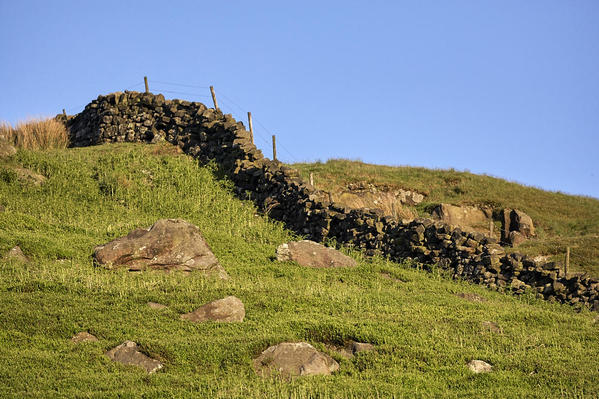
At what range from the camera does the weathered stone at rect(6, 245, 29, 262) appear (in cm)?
→ 2009

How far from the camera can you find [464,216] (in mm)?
39562

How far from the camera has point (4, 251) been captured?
66.7ft


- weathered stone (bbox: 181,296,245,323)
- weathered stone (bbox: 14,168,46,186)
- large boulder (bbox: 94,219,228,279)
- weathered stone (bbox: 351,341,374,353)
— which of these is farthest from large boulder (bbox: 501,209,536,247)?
weathered stone (bbox: 351,341,374,353)

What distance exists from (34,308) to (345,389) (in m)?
7.55

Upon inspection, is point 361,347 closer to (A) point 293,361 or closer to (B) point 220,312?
(A) point 293,361

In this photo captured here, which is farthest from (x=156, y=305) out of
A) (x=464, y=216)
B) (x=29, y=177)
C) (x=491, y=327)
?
(x=464, y=216)

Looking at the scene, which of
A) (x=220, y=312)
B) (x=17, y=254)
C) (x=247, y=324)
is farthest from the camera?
(x=17, y=254)

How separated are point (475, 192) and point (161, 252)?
2678 centimetres

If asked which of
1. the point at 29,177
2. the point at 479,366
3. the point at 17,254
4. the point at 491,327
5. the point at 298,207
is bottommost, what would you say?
the point at 479,366

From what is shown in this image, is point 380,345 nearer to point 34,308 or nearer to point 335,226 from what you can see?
point 34,308

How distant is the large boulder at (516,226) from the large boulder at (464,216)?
87 cm

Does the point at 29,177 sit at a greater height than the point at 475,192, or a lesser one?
greater

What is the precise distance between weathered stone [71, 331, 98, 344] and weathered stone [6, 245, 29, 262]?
20.1 feet

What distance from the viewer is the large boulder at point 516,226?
36.0 m
